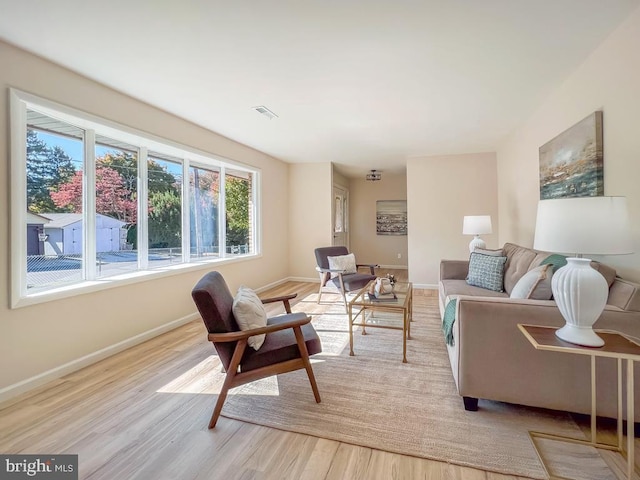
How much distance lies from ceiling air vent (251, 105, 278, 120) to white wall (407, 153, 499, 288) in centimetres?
300

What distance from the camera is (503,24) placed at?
1.90 m

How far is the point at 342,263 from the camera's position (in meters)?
4.40

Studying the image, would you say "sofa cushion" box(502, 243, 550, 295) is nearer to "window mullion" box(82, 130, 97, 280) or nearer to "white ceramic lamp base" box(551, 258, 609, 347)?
"white ceramic lamp base" box(551, 258, 609, 347)

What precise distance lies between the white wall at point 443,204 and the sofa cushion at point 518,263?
6.45 feet

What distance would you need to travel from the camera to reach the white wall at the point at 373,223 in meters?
8.05

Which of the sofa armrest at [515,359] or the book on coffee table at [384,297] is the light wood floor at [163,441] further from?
the book on coffee table at [384,297]

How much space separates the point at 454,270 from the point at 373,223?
4583 millimetres

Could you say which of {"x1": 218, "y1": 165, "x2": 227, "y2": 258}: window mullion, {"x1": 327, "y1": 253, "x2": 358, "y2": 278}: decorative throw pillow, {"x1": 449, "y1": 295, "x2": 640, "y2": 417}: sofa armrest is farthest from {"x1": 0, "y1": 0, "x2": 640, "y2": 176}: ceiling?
{"x1": 327, "y1": 253, "x2": 358, "y2": 278}: decorative throw pillow

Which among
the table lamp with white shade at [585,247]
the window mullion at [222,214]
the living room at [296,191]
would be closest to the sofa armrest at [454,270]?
the living room at [296,191]

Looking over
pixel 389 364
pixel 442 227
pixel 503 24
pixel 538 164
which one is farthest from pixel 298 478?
pixel 442 227

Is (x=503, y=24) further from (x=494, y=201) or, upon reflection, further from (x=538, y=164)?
(x=494, y=201)

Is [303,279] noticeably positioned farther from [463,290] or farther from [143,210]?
[463,290]

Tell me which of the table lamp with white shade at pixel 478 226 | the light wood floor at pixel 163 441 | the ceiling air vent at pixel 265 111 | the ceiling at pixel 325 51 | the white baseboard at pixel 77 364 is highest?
the ceiling air vent at pixel 265 111

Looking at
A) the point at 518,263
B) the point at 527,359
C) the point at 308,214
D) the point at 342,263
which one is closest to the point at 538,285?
the point at 527,359
